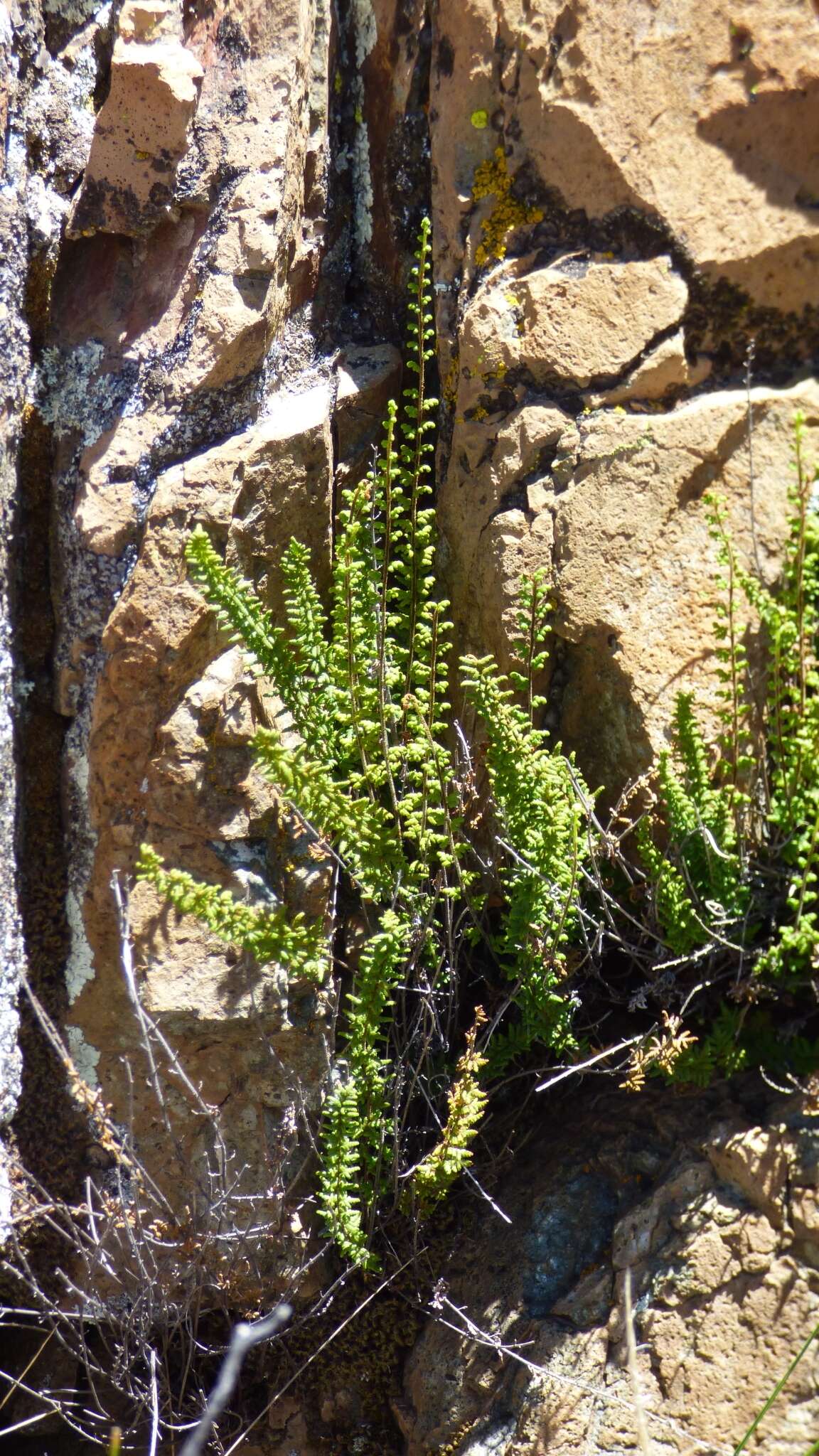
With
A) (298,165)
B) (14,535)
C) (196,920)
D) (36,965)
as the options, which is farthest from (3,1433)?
(298,165)

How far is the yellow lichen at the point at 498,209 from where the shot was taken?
287 centimetres

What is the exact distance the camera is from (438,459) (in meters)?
3.08

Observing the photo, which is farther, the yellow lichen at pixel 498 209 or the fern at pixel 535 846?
the yellow lichen at pixel 498 209

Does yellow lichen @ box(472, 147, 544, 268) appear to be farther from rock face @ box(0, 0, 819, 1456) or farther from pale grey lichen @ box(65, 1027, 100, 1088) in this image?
pale grey lichen @ box(65, 1027, 100, 1088)

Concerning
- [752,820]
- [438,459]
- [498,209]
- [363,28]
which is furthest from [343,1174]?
[363,28]

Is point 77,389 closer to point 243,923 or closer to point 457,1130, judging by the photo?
point 243,923

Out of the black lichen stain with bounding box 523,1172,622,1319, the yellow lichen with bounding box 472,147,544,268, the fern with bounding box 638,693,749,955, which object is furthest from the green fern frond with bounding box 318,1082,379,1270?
the yellow lichen with bounding box 472,147,544,268

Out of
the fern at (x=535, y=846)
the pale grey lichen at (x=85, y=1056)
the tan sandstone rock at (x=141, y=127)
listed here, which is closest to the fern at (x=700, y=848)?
the fern at (x=535, y=846)

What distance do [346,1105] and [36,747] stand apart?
3.98 ft

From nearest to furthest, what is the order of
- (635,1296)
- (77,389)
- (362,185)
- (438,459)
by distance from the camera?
(635,1296) → (77,389) → (438,459) → (362,185)

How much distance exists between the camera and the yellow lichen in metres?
2.87

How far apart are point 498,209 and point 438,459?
2.09 ft

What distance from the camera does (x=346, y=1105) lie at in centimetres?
267

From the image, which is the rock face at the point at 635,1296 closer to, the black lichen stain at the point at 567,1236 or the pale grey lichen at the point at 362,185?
the black lichen stain at the point at 567,1236
